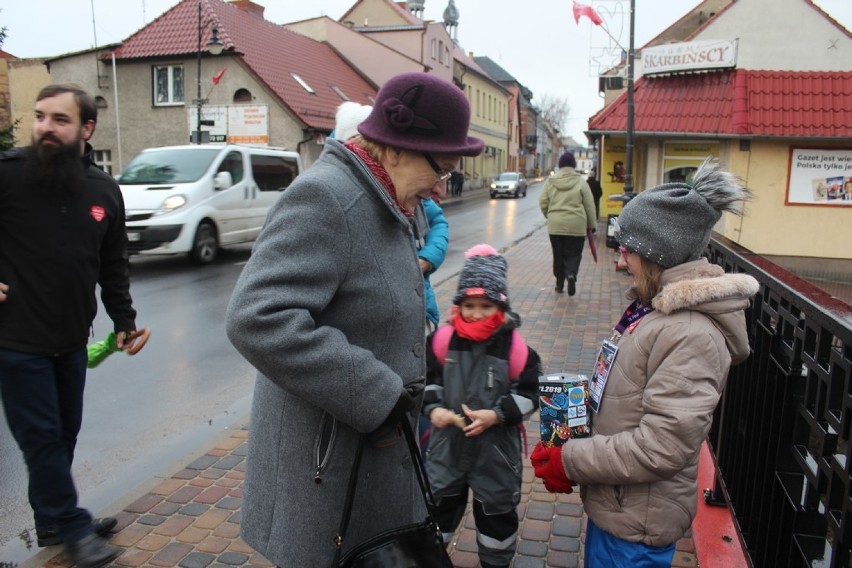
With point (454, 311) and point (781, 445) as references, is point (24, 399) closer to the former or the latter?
point (454, 311)

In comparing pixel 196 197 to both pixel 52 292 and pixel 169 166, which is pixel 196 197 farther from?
pixel 52 292

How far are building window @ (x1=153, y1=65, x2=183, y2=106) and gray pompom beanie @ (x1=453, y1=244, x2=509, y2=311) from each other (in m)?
28.1

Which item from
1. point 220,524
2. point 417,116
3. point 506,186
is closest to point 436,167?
point 417,116

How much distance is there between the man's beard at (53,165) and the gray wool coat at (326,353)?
1.75 m

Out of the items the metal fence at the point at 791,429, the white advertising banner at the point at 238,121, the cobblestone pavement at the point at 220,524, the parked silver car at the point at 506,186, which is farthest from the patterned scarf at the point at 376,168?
the parked silver car at the point at 506,186

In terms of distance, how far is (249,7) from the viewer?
32.4m

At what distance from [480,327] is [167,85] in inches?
1137

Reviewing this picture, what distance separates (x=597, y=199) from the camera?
19078 mm

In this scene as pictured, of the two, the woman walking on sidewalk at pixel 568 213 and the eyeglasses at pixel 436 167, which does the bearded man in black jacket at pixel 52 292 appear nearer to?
the eyeglasses at pixel 436 167

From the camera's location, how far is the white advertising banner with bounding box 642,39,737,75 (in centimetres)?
1648

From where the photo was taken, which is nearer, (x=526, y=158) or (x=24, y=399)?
(x=24, y=399)

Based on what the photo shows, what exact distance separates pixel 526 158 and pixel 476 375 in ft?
304

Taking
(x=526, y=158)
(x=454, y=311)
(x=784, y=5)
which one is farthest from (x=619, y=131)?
(x=526, y=158)

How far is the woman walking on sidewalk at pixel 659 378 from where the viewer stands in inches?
81.5
